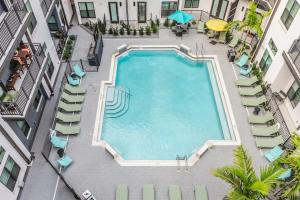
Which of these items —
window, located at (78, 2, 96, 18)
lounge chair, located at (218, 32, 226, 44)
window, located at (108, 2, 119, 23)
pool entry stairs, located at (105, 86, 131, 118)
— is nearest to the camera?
pool entry stairs, located at (105, 86, 131, 118)

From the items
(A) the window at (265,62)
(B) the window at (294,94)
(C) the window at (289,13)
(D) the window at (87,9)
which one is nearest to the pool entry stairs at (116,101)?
(D) the window at (87,9)

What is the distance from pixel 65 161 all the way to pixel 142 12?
19.2 m

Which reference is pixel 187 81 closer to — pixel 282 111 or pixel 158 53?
pixel 158 53

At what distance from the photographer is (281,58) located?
69.5ft

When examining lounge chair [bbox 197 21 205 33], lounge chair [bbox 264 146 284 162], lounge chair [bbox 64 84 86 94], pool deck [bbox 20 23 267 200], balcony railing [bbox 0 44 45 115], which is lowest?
pool deck [bbox 20 23 267 200]

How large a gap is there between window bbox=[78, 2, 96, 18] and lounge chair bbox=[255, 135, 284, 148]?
22.2m

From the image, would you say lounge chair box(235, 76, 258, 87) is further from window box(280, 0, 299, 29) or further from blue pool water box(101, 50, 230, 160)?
window box(280, 0, 299, 29)

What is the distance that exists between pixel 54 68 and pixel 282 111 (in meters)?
20.9

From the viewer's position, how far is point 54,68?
24.5 metres

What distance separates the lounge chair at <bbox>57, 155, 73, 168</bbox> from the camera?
18562mm

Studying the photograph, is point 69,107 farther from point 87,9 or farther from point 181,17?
point 181,17

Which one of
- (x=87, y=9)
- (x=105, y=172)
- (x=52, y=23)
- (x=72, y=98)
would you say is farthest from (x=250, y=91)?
(x=52, y=23)

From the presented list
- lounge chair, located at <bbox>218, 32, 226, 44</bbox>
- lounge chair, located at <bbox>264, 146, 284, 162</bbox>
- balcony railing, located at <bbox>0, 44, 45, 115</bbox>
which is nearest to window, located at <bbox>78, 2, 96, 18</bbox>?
balcony railing, located at <bbox>0, 44, 45, 115</bbox>

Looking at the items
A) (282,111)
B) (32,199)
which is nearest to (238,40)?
(282,111)
